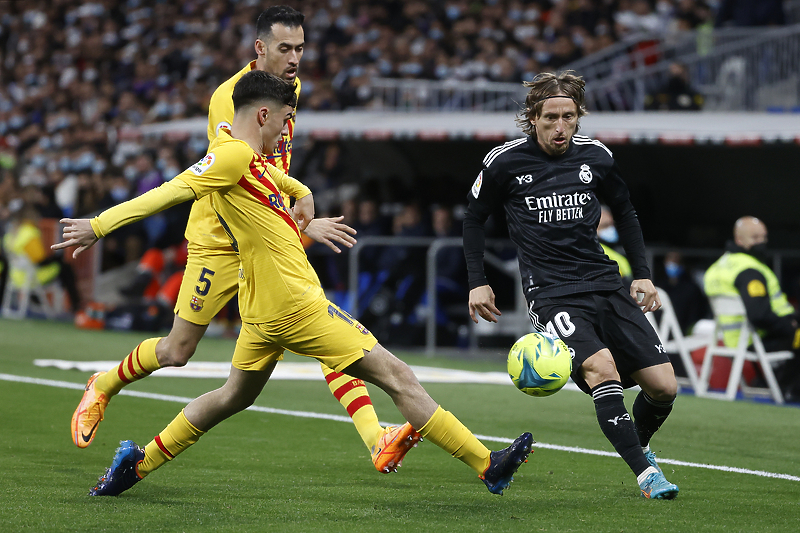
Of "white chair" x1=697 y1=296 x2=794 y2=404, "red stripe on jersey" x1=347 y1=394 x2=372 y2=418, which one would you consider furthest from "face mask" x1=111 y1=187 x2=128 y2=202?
"red stripe on jersey" x1=347 y1=394 x2=372 y2=418

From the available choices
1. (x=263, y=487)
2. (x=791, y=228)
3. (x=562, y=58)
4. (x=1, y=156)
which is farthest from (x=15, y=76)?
(x=263, y=487)

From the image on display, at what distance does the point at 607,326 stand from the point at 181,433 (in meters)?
2.29

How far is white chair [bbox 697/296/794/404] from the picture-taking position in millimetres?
10695

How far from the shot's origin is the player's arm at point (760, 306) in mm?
10492

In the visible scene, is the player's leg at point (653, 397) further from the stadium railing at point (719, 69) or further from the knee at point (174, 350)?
the stadium railing at point (719, 69)

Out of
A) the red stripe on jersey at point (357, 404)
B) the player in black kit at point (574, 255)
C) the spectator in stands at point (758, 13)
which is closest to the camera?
the player in black kit at point (574, 255)

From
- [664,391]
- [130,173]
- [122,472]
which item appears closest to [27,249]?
[130,173]

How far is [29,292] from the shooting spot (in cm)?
1812

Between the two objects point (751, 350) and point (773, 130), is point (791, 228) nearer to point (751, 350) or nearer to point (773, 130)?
point (773, 130)

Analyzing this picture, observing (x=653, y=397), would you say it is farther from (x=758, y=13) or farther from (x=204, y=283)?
(x=758, y=13)

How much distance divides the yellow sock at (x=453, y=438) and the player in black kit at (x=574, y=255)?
0.73m

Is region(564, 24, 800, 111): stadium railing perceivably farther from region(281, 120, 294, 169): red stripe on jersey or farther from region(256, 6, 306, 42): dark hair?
region(281, 120, 294, 169): red stripe on jersey

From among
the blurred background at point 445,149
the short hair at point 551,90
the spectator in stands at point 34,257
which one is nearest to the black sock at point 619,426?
the short hair at point 551,90

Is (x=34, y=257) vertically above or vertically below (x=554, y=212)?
below
